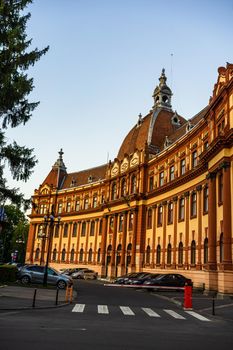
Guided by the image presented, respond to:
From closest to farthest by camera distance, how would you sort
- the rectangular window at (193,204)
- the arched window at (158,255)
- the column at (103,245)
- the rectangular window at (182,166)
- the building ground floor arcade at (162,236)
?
the building ground floor arcade at (162,236) < the rectangular window at (193,204) < the rectangular window at (182,166) < the arched window at (158,255) < the column at (103,245)

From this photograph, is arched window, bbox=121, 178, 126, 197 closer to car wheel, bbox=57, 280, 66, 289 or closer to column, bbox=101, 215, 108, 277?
column, bbox=101, 215, 108, 277

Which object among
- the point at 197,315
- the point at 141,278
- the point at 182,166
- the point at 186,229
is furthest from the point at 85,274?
the point at 197,315

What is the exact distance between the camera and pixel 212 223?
31875 mm

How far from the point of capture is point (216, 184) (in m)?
32.3

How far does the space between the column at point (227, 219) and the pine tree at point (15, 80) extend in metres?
15.4

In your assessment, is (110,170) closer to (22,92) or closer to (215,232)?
(215,232)

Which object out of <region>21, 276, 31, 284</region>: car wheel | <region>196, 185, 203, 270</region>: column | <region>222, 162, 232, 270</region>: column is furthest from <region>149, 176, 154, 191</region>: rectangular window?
<region>21, 276, 31, 284</region>: car wheel

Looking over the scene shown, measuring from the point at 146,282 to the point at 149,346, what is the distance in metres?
26.5

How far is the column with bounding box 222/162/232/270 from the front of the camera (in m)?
27.8

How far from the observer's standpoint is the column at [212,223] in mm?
30847

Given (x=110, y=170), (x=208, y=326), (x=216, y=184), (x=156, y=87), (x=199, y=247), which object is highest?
(x=156, y=87)

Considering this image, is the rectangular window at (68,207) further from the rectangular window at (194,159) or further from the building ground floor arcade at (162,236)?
the rectangular window at (194,159)

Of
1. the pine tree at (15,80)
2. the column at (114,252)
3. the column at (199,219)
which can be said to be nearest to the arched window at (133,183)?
the column at (114,252)

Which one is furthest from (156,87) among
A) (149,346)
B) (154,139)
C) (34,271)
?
(149,346)
